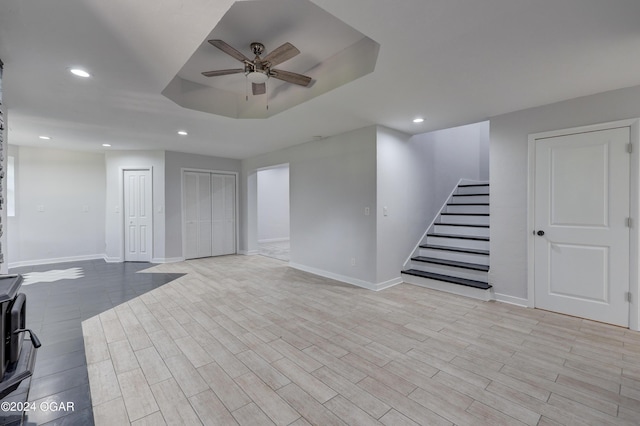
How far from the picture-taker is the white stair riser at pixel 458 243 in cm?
427

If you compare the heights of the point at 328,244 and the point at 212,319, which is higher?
the point at 328,244

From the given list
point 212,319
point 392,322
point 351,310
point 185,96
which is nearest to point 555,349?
point 392,322

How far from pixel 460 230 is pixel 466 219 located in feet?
0.90

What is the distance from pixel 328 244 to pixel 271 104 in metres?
2.40

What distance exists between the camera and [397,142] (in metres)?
4.37

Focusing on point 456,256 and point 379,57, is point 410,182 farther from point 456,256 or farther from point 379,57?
point 379,57

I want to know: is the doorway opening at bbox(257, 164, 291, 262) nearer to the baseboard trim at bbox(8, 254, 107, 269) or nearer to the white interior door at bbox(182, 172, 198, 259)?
the white interior door at bbox(182, 172, 198, 259)

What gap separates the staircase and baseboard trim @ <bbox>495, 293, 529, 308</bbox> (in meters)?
0.09

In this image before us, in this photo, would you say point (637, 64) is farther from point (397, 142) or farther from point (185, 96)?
point (185, 96)

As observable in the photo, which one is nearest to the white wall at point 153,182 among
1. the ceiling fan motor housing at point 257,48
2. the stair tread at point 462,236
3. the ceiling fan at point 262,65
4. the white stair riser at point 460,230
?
the ceiling fan at point 262,65

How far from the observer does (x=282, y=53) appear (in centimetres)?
227

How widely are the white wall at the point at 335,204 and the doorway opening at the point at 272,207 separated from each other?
354 cm

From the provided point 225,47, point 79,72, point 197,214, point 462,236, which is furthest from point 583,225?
point 197,214

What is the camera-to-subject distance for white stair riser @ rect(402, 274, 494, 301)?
360 centimetres
